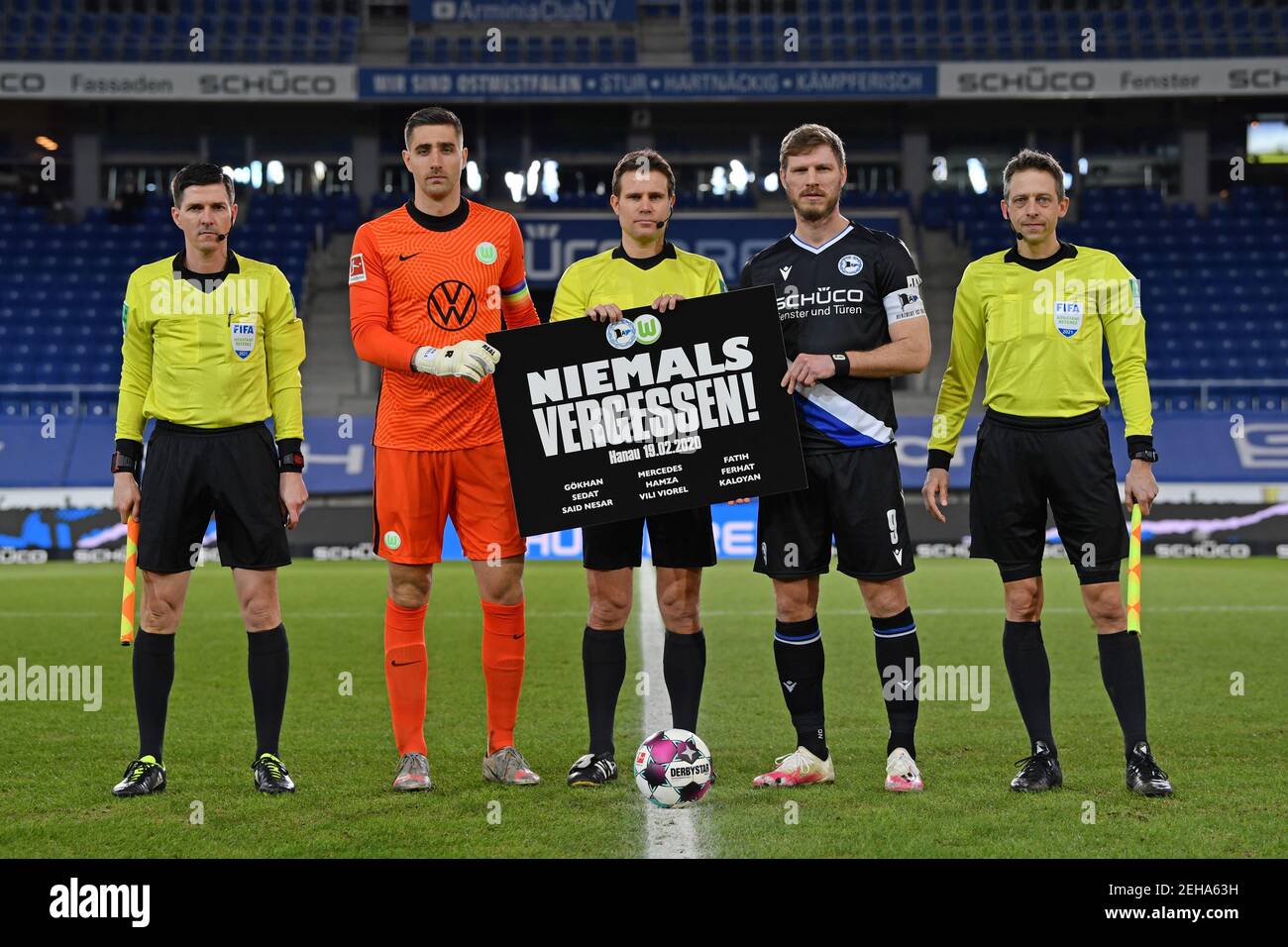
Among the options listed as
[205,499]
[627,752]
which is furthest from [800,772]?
[205,499]

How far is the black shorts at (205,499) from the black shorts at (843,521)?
1693mm

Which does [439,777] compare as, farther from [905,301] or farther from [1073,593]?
[1073,593]

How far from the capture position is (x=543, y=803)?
440 centimetres

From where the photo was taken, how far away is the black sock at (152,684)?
15.3 feet

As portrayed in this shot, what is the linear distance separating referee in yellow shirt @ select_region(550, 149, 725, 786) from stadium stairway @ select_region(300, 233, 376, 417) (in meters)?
15.7

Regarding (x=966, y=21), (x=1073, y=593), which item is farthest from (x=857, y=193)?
(x=1073, y=593)

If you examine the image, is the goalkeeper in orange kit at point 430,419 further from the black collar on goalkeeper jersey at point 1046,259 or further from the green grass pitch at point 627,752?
the black collar on goalkeeper jersey at point 1046,259

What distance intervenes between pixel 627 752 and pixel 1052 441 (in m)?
2.03

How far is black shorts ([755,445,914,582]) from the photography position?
4.59 m

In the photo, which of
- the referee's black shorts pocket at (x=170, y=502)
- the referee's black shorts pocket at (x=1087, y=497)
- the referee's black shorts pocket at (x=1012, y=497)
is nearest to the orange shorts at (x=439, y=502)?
the referee's black shorts pocket at (x=170, y=502)

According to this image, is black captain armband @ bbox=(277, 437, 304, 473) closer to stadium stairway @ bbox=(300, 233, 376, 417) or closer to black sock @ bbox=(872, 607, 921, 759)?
black sock @ bbox=(872, 607, 921, 759)

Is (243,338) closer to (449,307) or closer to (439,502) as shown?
(449,307)

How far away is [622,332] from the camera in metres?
4.74

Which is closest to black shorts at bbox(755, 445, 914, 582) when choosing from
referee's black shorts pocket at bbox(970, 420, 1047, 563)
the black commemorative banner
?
the black commemorative banner
